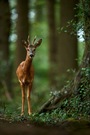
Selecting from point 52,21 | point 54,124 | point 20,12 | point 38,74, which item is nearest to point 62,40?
point 20,12

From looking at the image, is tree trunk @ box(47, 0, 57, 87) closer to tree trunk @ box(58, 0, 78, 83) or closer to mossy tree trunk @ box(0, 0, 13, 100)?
mossy tree trunk @ box(0, 0, 13, 100)

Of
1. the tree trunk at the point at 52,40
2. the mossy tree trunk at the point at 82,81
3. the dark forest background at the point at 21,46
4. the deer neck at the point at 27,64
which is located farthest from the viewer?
the tree trunk at the point at 52,40

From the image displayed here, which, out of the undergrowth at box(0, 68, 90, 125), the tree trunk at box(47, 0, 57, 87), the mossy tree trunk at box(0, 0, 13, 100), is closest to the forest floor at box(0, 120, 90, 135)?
the undergrowth at box(0, 68, 90, 125)

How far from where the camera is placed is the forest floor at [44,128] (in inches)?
344

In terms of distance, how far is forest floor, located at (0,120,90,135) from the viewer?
8.74 meters

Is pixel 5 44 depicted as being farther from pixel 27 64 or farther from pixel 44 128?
pixel 44 128

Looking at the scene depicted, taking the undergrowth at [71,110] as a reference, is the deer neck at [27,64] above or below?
above

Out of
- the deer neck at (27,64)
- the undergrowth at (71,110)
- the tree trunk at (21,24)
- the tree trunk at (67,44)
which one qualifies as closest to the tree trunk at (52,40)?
the tree trunk at (21,24)

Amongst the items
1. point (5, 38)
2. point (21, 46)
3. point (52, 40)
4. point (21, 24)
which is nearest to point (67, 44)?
point (21, 46)

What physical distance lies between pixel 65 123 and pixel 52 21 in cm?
1634

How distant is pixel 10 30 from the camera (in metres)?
21.1

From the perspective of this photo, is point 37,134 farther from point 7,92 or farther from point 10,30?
point 10,30

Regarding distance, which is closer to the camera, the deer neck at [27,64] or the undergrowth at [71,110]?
the undergrowth at [71,110]

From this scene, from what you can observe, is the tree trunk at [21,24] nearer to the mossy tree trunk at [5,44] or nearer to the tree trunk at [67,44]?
the mossy tree trunk at [5,44]
